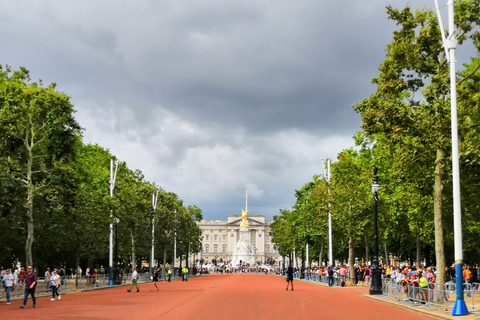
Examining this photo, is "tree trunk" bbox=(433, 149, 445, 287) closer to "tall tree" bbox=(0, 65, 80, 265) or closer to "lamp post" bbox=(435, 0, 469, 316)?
"lamp post" bbox=(435, 0, 469, 316)

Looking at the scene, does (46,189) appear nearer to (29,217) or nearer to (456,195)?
(29,217)

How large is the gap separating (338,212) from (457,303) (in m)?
32.5

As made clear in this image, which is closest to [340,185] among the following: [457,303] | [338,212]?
[338,212]

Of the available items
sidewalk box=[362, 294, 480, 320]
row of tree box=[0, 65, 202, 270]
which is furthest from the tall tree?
sidewalk box=[362, 294, 480, 320]

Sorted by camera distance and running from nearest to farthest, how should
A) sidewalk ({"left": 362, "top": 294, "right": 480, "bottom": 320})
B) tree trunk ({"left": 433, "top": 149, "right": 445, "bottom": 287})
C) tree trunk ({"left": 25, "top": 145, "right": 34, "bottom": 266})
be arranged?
sidewalk ({"left": 362, "top": 294, "right": 480, "bottom": 320}), tree trunk ({"left": 433, "top": 149, "right": 445, "bottom": 287}), tree trunk ({"left": 25, "top": 145, "right": 34, "bottom": 266})

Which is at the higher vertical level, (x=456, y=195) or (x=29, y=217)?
(x=456, y=195)

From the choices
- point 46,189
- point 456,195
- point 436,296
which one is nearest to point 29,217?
point 46,189

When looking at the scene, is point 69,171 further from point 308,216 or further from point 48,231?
point 308,216

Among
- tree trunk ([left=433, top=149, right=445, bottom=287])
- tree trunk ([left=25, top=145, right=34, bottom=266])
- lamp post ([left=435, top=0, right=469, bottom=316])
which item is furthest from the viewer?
tree trunk ([left=25, top=145, right=34, bottom=266])

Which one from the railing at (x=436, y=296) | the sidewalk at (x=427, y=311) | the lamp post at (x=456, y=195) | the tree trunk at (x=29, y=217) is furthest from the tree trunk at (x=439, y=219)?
the tree trunk at (x=29, y=217)

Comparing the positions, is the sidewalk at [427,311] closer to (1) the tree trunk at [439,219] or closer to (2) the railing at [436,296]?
(2) the railing at [436,296]

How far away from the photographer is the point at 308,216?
238ft

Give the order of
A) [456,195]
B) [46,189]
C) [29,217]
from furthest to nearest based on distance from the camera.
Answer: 1. [46,189]
2. [29,217]
3. [456,195]

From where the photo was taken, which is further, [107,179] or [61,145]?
[107,179]
